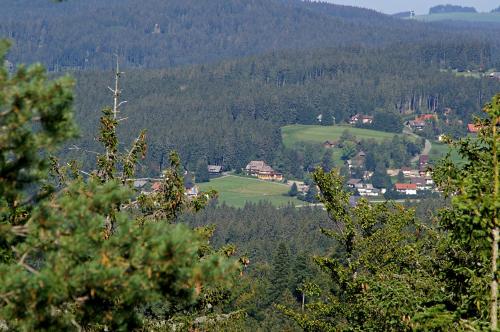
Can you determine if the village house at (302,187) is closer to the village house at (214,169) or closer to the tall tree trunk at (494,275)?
the village house at (214,169)

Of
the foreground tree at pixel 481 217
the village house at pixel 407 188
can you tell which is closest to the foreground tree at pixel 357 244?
the foreground tree at pixel 481 217

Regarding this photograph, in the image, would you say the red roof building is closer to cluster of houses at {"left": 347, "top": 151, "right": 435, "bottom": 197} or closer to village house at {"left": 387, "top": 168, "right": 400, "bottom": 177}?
cluster of houses at {"left": 347, "top": 151, "right": 435, "bottom": 197}

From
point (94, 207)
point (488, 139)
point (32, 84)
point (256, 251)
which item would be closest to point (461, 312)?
point (488, 139)

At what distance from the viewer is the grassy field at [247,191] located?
134 meters

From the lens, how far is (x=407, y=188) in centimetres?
15212

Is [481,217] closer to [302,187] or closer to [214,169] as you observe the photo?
[302,187]

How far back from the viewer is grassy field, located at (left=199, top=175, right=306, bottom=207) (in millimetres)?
133500

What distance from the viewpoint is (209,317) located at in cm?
1516

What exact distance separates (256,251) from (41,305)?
288 ft

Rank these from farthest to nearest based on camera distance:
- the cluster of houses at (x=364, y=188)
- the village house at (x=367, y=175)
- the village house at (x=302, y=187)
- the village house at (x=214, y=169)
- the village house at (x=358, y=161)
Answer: the village house at (x=358, y=161)
the village house at (x=214, y=169)
the village house at (x=367, y=175)
the cluster of houses at (x=364, y=188)
the village house at (x=302, y=187)

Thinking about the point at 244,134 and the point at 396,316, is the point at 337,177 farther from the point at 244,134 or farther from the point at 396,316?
the point at 244,134

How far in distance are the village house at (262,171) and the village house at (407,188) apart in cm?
2486

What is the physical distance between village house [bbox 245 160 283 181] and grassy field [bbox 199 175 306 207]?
4771 mm

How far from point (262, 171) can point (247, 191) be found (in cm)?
2609
